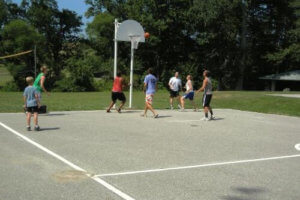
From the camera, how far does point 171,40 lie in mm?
50562

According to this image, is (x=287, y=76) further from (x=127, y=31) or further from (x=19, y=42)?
(x=127, y=31)

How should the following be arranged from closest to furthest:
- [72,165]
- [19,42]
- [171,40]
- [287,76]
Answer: [72,165] < [19,42] < [287,76] < [171,40]

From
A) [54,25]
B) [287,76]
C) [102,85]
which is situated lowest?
[102,85]

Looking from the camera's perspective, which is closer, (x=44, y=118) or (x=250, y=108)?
(x=44, y=118)

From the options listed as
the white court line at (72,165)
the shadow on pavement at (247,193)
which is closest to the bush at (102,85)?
the white court line at (72,165)

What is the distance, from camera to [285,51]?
46.8 meters

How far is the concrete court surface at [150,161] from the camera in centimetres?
502

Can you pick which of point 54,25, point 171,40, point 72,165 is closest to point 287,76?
point 171,40

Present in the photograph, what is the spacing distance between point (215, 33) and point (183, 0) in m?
6.24

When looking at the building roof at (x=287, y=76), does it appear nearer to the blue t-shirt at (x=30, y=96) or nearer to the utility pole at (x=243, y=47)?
the utility pole at (x=243, y=47)

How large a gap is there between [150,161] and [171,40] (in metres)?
44.9

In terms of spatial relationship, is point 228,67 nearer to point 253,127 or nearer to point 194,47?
point 194,47

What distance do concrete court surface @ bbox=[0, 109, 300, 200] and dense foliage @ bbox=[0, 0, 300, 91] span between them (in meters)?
35.0

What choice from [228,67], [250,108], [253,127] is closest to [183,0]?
[228,67]
